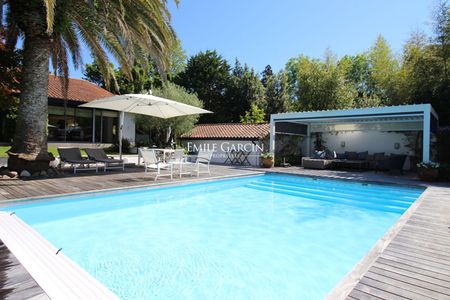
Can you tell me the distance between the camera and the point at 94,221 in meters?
5.89

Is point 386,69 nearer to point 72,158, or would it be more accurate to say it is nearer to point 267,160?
point 267,160

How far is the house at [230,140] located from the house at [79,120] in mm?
4749

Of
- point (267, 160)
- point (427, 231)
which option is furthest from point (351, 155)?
point (427, 231)

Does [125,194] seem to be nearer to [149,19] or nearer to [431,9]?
[149,19]

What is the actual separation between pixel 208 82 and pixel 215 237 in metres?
29.0

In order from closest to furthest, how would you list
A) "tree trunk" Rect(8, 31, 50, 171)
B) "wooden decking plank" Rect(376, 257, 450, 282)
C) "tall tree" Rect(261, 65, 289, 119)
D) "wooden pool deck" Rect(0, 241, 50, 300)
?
1. "wooden pool deck" Rect(0, 241, 50, 300)
2. "wooden decking plank" Rect(376, 257, 450, 282)
3. "tree trunk" Rect(8, 31, 50, 171)
4. "tall tree" Rect(261, 65, 289, 119)

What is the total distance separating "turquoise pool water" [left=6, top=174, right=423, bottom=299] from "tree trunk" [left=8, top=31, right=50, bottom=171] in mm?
3233

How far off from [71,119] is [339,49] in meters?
22.0

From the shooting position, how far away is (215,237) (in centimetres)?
541

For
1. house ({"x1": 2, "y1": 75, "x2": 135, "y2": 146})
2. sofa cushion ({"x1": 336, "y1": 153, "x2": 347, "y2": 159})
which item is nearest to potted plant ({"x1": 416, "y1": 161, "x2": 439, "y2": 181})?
sofa cushion ({"x1": 336, "y1": 153, "x2": 347, "y2": 159})

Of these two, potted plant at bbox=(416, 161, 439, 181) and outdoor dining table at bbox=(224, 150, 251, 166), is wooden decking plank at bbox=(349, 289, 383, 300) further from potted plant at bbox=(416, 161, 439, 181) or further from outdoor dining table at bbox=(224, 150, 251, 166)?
outdoor dining table at bbox=(224, 150, 251, 166)

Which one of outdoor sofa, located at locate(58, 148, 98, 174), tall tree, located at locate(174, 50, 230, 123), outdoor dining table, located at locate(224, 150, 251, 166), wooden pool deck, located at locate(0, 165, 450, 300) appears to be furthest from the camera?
tall tree, located at locate(174, 50, 230, 123)

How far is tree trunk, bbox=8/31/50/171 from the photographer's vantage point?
851 centimetres

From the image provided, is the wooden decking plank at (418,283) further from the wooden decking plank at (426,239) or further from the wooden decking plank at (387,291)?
the wooden decking plank at (426,239)
